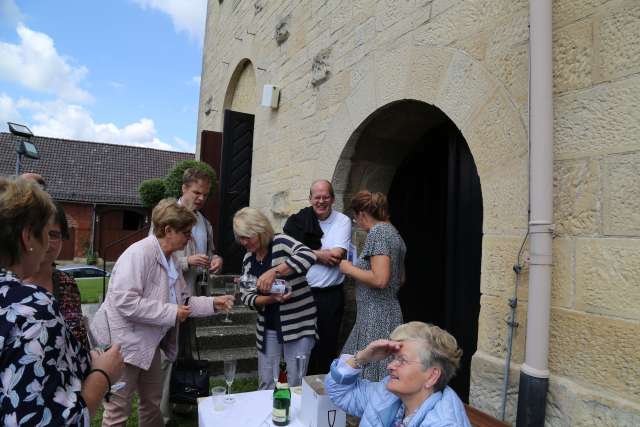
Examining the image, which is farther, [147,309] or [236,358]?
[236,358]

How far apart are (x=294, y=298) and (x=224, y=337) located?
2285mm

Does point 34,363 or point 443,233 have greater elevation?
point 443,233

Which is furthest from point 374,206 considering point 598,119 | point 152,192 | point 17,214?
point 152,192

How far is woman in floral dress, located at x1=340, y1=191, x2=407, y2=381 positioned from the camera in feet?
7.93

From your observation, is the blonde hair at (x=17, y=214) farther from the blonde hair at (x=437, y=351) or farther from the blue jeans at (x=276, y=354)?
the blue jeans at (x=276, y=354)

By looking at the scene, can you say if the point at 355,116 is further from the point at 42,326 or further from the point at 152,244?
the point at 42,326

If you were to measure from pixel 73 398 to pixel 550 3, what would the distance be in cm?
239

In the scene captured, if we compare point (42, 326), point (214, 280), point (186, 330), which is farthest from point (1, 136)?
point (42, 326)

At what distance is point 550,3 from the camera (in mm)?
1903

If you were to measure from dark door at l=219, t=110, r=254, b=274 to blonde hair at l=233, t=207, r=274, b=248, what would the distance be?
3.18 m

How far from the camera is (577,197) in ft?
6.07

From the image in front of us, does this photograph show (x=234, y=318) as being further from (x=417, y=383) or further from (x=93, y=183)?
(x=93, y=183)

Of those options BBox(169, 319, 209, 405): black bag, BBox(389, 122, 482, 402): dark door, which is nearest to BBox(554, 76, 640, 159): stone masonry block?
BBox(389, 122, 482, 402): dark door

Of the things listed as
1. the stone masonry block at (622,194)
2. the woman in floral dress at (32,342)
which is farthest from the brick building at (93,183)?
the stone masonry block at (622,194)
